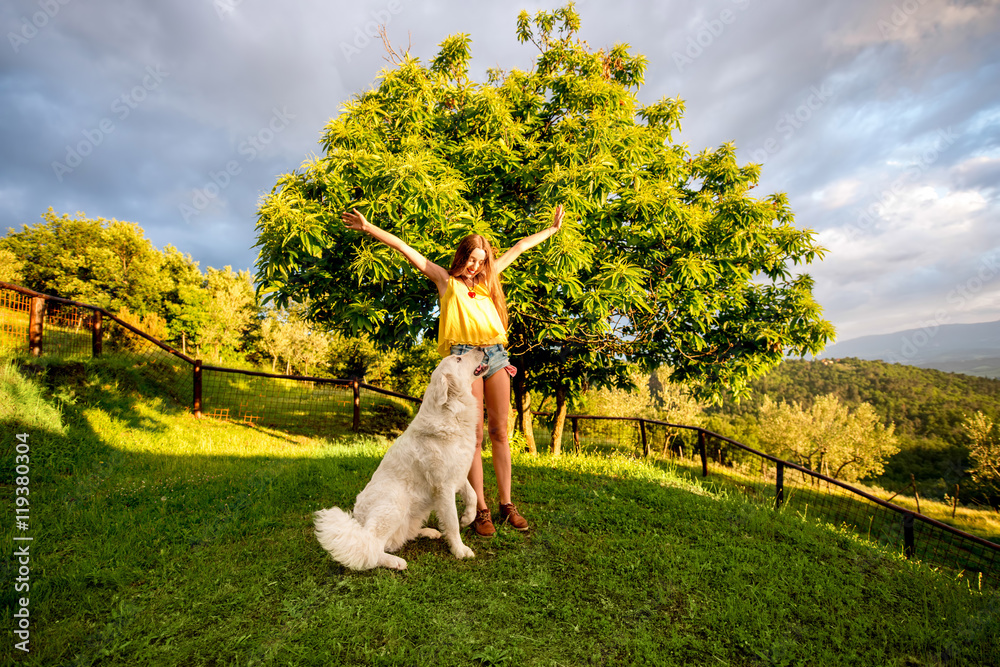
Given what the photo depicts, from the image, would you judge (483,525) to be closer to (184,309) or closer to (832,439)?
(184,309)

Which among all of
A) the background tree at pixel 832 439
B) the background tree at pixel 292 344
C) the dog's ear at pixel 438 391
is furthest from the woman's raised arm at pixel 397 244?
the background tree at pixel 832 439

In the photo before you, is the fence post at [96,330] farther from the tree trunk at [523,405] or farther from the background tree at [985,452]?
the background tree at [985,452]

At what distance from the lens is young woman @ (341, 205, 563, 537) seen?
3.66 m

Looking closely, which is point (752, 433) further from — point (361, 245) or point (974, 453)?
point (361, 245)

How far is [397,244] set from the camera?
12.1 ft

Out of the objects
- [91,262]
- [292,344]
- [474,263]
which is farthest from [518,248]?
[91,262]

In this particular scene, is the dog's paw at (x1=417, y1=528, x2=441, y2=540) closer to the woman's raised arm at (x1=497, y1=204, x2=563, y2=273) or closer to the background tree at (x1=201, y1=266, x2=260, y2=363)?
the woman's raised arm at (x1=497, y1=204, x2=563, y2=273)

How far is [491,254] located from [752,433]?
55.4 m

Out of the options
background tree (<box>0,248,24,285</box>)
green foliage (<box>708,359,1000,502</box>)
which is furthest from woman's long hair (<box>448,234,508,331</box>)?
background tree (<box>0,248,24,285</box>)

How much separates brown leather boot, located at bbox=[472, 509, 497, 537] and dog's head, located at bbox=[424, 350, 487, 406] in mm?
1435

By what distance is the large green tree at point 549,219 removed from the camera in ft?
20.4

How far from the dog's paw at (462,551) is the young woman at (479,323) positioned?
1.31 ft

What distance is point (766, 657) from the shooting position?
255cm

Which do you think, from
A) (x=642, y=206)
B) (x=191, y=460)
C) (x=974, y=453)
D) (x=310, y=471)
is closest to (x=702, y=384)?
(x=642, y=206)
